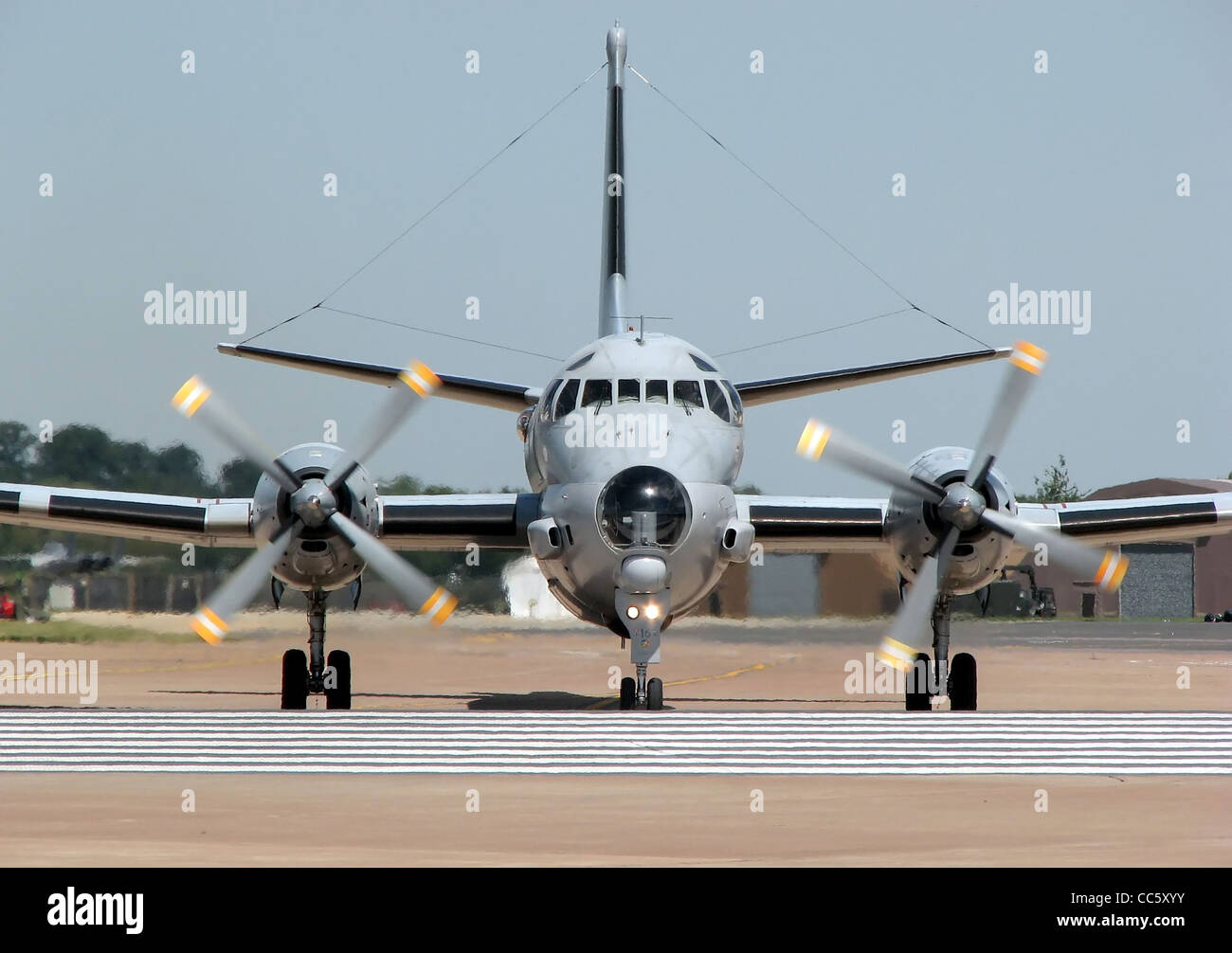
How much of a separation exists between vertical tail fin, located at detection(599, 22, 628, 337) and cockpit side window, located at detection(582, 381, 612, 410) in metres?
5.06

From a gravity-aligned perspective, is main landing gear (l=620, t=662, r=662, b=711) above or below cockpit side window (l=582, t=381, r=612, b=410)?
below

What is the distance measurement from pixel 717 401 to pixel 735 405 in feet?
1.18

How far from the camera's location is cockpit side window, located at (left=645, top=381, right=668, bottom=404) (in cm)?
1659

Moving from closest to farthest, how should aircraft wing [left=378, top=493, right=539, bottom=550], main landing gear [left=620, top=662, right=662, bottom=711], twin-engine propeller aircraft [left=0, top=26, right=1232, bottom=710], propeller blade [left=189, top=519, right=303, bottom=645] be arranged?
main landing gear [left=620, top=662, right=662, bottom=711]
twin-engine propeller aircraft [left=0, top=26, right=1232, bottom=710]
propeller blade [left=189, top=519, right=303, bottom=645]
aircraft wing [left=378, top=493, right=539, bottom=550]

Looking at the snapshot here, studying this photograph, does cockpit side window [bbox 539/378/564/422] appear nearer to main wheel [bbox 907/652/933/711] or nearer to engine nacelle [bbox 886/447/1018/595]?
engine nacelle [bbox 886/447/1018/595]

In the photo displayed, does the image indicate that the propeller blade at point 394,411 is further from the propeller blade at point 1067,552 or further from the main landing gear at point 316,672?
the propeller blade at point 1067,552

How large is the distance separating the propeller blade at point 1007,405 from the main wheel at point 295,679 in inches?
283

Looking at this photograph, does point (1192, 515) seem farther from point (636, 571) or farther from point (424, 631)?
point (424, 631)

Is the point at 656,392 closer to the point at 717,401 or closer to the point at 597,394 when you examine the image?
the point at 597,394

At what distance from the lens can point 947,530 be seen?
56.9ft

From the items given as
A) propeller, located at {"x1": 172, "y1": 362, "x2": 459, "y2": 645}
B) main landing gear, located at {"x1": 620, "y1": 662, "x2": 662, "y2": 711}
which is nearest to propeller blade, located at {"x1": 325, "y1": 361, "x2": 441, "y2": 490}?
propeller, located at {"x1": 172, "y1": 362, "x2": 459, "y2": 645}

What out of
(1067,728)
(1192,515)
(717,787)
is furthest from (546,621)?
(717,787)

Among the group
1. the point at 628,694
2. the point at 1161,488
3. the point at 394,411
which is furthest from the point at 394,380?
the point at 1161,488

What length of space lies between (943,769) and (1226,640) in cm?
3209
